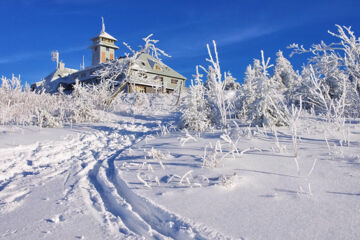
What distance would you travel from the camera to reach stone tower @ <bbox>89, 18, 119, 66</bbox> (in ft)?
169

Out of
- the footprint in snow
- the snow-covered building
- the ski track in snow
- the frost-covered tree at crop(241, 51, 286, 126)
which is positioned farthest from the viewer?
the snow-covered building

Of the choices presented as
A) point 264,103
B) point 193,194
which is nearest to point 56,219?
point 193,194

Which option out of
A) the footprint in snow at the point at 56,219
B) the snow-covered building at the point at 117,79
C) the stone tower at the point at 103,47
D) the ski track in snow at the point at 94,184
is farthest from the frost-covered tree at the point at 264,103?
the stone tower at the point at 103,47

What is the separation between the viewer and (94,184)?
4.04 m

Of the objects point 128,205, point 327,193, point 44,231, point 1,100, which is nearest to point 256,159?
point 327,193

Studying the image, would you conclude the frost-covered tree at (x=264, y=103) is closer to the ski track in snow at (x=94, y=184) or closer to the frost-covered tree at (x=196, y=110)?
the frost-covered tree at (x=196, y=110)

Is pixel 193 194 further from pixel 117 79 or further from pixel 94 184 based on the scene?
pixel 117 79

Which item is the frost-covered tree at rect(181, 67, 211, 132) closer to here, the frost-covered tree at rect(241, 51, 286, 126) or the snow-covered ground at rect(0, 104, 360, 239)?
the frost-covered tree at rect(241, 51, 286, 126)

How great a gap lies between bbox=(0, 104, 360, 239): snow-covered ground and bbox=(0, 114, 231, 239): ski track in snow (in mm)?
14

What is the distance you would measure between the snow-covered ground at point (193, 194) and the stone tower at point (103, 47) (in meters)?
49.4

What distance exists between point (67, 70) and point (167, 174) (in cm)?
5470

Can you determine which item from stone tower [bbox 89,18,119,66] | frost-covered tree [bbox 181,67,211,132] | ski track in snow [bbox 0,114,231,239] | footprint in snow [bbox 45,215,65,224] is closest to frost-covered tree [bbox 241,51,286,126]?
frost-covered tree [bbox 181,67,211,132]

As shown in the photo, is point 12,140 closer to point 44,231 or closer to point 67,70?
point 44,231

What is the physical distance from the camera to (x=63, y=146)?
22.1 feet
